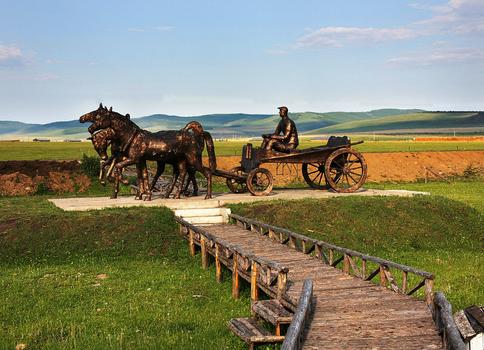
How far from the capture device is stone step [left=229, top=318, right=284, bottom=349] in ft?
33.6

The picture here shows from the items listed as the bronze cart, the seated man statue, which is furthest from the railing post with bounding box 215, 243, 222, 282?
the seated man statue

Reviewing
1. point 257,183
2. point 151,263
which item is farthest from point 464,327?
point 257,183

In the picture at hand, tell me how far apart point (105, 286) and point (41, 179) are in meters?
18.1

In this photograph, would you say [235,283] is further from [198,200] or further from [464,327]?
[198,200]

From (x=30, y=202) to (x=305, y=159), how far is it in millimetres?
10129

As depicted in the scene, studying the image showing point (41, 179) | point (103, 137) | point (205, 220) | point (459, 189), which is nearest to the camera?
point (205, 220)

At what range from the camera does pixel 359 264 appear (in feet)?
59.6

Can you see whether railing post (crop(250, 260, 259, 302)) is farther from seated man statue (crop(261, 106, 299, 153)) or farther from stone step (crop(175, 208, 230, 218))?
seated man statue (crop(261, 106, 299, 153))

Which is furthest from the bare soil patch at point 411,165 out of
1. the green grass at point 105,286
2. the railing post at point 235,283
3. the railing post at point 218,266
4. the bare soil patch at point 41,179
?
the railing post at point 235,283

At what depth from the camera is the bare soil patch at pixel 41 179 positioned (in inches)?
1222

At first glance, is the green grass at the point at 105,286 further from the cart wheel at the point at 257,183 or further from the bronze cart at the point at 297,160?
the bronze cart at the point at 297,160

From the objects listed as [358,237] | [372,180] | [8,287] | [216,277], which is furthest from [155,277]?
[372,180]

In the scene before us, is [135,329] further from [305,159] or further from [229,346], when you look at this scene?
[305,159]

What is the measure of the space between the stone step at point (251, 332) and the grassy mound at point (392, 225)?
26.7 feet
